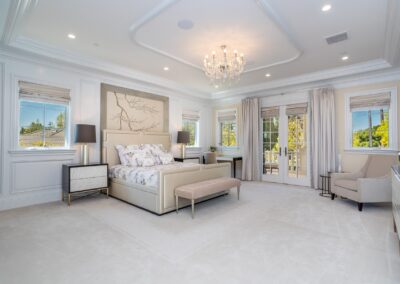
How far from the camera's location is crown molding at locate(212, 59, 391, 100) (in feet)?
14.4

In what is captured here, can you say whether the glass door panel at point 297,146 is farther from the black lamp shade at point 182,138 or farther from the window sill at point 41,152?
the window sill at point 41,152

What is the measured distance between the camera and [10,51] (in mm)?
3586

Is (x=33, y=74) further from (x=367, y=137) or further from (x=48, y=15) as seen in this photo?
(x=367, y=137)

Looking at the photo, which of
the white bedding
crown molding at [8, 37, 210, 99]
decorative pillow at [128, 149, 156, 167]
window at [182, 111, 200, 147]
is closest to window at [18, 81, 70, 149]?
crown molding at [8, 37, 210, 99]

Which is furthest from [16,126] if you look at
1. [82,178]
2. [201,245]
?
[201,245]

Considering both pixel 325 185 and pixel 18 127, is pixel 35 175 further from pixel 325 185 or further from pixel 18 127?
pixel 325 185

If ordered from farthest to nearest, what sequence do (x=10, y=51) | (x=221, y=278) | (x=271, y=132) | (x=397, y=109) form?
(x=271, y=132), (x=397, y=109), (x=10, y=51), (x=221, y=278)

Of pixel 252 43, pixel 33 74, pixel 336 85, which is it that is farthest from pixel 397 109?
pixel 33 74

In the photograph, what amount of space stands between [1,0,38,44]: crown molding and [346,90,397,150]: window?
20.3ft

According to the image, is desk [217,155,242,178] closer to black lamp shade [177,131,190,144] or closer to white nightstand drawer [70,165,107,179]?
black lamp shade [177,131,190,144]

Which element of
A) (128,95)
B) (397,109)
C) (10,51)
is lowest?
(397,109)

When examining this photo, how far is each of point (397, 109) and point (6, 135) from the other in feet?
24.7

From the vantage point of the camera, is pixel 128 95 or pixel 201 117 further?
pixel 201 117

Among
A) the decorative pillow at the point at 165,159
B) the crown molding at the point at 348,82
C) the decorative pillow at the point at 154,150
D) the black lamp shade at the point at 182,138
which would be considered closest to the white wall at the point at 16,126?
the decorative pillow at the point at 154,150
